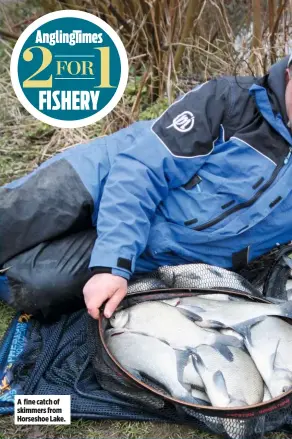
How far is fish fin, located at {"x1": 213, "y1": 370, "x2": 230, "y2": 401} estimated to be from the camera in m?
1.80

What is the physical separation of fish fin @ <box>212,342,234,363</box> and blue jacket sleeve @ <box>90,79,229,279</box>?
337 mm

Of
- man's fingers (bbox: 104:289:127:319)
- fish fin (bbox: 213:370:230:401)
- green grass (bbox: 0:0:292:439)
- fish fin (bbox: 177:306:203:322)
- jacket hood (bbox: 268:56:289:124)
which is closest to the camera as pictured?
fish fin (bbox: 213:370:230:401)

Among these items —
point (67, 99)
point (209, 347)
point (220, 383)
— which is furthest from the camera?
point (67, 99)

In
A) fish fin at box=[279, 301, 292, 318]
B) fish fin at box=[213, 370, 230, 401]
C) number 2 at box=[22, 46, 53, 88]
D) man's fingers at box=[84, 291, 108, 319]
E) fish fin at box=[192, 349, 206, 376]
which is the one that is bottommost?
fish fin at box=[213, 370, 230, 401]

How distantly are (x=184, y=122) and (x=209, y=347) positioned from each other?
2.36ft

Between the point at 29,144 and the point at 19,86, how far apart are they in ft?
1.47

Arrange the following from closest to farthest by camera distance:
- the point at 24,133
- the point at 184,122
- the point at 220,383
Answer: the point at 220,383 → the point at 184,122 → the point at 24,133

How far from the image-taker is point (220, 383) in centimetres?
183

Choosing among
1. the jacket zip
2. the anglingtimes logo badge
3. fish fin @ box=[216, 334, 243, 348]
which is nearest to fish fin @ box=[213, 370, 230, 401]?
fish fin @ box=[216, 334, 243, 348]

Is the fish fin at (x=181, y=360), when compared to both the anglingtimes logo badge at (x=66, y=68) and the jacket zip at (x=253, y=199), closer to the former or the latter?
the jacket zip at (x=253, y=199)

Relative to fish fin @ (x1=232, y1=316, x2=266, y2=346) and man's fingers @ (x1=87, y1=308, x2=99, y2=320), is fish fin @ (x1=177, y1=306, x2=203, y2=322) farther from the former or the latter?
man's fingers @ (x1=87, y1=308, x2=99, y2=320)

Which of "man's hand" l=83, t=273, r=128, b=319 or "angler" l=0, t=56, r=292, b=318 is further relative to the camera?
"angler" l=0, t=56, r=292, b=318

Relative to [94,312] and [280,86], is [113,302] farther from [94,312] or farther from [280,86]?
[280,86]

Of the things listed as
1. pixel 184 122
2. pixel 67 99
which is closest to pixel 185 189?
pixel 184 122
